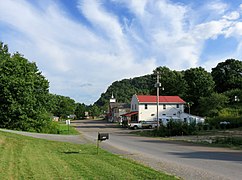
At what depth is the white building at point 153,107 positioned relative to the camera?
5872 centimetres

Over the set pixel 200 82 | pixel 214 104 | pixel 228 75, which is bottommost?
pixel 214 104

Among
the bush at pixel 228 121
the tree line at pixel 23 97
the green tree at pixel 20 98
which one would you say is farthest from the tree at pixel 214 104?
the green tree at pixel 20 98

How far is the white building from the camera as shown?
2312 inches

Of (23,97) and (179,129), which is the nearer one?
(179,129)

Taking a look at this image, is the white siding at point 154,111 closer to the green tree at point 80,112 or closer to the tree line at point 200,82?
the tree line at point 200,82

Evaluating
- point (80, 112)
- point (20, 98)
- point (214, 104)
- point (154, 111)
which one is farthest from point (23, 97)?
point (80, 112)

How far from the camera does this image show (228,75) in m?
77.1

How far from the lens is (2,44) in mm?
50250

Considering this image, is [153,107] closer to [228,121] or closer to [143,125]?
[143,125]

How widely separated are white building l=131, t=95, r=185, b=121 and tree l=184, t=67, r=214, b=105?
556 inches

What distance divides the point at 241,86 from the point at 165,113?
80.1 feet

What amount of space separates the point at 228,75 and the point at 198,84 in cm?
955

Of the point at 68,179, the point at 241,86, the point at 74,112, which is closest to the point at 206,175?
the point at 68,179

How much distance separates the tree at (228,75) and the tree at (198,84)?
5.87 metres
